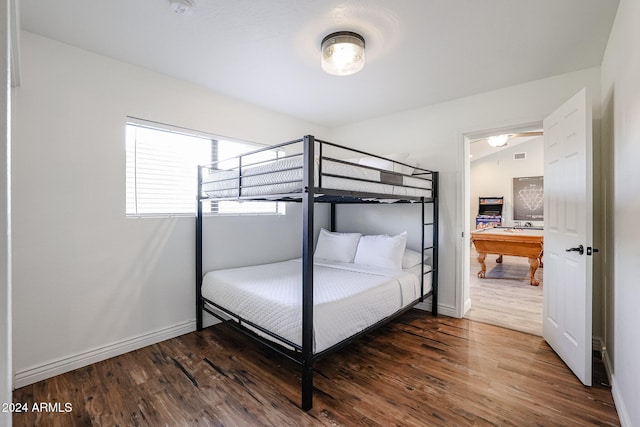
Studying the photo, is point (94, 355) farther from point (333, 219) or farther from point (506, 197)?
point (506, 197)

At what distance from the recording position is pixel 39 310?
77.0 inches

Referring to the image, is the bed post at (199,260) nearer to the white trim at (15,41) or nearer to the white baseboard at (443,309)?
the white trim at (15,41)

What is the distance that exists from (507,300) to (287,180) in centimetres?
344

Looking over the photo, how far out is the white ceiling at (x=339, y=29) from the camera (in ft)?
5.52

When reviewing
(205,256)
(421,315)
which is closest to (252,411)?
(205,256)

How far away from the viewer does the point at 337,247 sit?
340 cm

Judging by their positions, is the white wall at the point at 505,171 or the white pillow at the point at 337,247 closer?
the white pillow at the point at 337,247

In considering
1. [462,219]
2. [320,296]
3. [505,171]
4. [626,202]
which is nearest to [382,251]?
[462,219]

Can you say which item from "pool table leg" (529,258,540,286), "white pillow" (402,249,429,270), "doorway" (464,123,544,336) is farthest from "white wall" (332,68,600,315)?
"pool table leg" (529,258,540,286)

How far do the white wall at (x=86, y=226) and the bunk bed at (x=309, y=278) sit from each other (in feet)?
1.19

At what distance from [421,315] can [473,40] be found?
2.66 meters

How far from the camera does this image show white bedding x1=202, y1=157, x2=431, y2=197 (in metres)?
1.85

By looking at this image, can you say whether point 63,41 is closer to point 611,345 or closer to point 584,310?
point 584,310

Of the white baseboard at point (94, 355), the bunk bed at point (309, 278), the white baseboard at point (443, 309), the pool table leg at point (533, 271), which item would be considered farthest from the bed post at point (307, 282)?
the pool table leg at point (533, 271)
